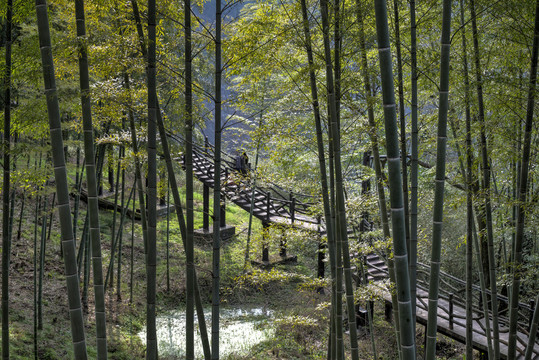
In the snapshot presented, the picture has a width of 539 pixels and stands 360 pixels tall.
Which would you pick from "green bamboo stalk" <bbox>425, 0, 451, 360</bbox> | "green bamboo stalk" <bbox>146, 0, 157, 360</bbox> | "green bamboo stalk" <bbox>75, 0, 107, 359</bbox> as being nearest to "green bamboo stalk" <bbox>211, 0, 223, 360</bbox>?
"green bamboo stalk" <bbox>146, 0, 157, 360</bbox>

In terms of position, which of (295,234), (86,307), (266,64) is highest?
(266,64)

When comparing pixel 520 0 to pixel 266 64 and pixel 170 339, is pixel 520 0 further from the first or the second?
pixel 170 339

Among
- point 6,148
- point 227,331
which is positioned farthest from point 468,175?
point 227,331

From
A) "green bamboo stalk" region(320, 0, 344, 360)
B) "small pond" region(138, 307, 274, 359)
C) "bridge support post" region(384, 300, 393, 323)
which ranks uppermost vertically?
"green bamboo stalk" region(320, 0, 344, 360)

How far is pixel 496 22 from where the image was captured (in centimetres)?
402

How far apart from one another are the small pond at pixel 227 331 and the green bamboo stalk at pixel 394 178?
16.1 ft

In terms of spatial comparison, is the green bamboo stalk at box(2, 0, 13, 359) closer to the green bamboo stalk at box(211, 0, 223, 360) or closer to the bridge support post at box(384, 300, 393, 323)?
the green bamboo stalk at box(211, 0, 223, 360)

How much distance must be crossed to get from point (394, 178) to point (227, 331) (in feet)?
23.4

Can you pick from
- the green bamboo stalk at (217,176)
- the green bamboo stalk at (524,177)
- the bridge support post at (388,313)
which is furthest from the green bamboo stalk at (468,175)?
the bridge support post at (388,313)

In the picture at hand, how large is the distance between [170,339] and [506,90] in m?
6.34

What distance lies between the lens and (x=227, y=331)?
829 centimetres

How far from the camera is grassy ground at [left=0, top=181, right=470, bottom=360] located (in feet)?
19.7

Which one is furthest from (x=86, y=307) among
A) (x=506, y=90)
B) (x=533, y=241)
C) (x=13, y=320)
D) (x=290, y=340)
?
(x=533, y=241)

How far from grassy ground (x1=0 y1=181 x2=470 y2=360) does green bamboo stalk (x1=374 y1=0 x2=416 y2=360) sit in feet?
10.4
